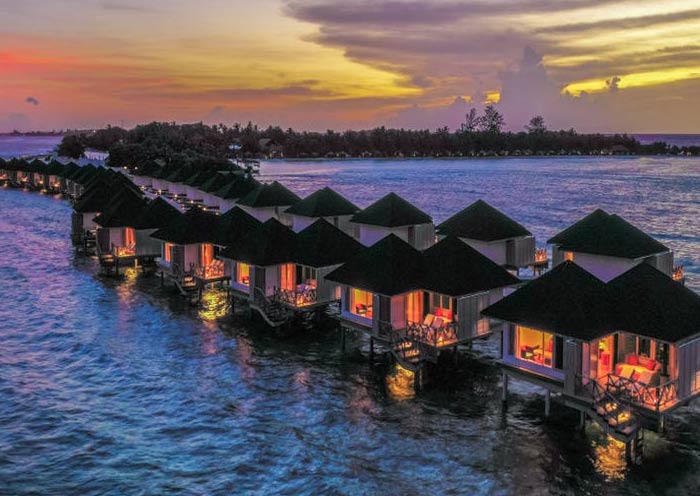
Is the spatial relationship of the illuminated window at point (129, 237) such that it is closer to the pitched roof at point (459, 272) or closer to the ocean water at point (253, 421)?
the ocean water at point (253, 421)

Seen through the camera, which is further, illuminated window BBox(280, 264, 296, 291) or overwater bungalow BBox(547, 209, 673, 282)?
illuminated window BBox(280, 264, 296, 291)

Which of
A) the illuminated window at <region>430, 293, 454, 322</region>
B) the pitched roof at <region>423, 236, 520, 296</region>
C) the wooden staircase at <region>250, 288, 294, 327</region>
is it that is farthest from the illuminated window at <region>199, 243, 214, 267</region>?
the illuminated window at <region>430, 293, 454, 322</region>

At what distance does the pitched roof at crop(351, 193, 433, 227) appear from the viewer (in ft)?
129

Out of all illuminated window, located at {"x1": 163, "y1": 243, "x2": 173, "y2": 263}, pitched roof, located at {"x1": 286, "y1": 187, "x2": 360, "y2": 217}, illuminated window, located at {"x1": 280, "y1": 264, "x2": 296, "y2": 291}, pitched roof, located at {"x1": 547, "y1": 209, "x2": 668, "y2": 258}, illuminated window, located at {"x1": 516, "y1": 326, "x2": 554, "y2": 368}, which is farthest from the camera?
pitched roof, located at {"x1": 286, "y1": 187, "x2": 360, "y2": 217}

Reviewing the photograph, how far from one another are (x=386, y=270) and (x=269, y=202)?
2712 centimetres

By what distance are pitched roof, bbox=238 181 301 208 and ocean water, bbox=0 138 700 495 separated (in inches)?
645

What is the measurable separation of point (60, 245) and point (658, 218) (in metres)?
72.7

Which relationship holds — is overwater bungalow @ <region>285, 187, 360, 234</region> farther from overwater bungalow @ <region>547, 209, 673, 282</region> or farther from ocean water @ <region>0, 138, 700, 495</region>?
overwater bungalow @ <region>547, 209, 673, 282</region>

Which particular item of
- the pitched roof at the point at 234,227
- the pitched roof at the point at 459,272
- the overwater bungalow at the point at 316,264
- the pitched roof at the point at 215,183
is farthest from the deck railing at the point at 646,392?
the pitched roof at the point at 215,183

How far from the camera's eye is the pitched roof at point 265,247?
31.7 m

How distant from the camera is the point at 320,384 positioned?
25.0m

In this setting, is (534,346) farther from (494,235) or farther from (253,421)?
(494,235)

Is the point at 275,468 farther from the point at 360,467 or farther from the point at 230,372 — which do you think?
the point at 230,372

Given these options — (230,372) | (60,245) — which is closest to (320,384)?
(230,372)
